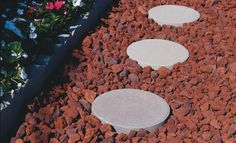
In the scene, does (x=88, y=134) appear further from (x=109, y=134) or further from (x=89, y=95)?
(x=89, y=95)

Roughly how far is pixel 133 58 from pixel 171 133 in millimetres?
1194

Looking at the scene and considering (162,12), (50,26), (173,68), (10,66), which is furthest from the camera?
(162,12)

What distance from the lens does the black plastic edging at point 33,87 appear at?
10.4 ft

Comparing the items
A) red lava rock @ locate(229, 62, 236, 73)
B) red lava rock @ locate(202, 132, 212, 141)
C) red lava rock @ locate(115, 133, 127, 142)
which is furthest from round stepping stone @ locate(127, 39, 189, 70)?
red lava rock @ locate(115, 133, 127, 142)

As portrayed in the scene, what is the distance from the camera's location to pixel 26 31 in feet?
12.0

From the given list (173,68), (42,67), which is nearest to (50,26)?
(42,67)

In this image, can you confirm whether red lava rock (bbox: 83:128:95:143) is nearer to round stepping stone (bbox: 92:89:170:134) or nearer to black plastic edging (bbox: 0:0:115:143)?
round stepping stone (bbox: 92:89:170:134)

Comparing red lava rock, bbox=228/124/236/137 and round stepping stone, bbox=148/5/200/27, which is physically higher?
round stepping stone, bbox=148/5/200/27

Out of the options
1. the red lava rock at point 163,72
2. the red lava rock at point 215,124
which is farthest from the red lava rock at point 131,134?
the red lava rock at point 163,72

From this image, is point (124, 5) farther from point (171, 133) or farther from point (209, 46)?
point (171, 133)

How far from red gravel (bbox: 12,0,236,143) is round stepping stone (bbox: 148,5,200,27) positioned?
0.34 feet

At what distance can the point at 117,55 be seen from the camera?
4.52m

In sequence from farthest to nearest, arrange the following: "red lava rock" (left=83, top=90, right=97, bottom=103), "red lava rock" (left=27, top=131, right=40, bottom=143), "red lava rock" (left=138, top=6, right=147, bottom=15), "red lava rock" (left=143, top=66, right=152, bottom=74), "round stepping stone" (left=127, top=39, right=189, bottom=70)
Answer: "red lava rock" (left=138, top=6, right=147, bottom=15) < "round stepping stone" (left=127, top=39, right=189, bottom=70) < "red lava rock" (left=143, top=66, right=152, bottom=74) < "red lava rock" (left=83, top=90, right=97, bottom=103) < "red lava rock" (left=27, top=131, right=40, bottom=143)

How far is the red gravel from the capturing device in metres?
3.36
